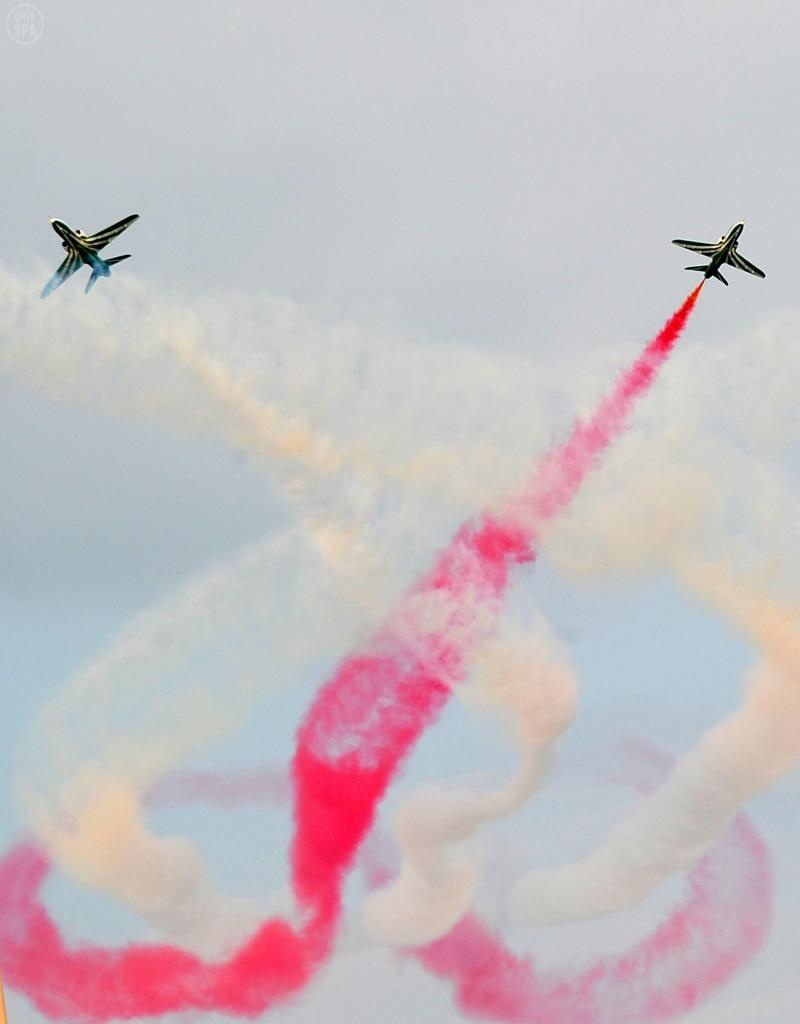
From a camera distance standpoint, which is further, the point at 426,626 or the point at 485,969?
the point at 485,969

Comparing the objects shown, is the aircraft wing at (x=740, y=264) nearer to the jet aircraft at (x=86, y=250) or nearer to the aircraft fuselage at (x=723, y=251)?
the aircraft fuselage at (x=723, y=251)

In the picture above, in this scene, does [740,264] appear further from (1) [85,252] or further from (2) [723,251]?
(1) [85,252]

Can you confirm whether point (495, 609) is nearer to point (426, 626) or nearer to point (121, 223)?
point (426, 626)

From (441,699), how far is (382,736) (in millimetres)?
2554

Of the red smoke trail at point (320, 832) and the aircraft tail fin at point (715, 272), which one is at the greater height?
the aircraft tail fin at point (715, 272)

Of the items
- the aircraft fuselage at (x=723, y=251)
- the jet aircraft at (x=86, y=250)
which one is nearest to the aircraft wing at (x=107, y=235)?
the jet aircraft at (x=86, y=250)

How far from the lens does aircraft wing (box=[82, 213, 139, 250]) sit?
58406 millimetres

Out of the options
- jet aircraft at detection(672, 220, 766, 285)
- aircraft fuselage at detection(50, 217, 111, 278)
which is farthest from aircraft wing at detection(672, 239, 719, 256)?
aircraft fuselage at detection(50, 217, 111, 278)

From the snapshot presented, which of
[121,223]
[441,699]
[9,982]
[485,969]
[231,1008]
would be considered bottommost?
[9,982]

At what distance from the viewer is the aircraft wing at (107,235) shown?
5841 centimetres

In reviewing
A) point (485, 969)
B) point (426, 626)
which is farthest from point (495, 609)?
point (485, 969)

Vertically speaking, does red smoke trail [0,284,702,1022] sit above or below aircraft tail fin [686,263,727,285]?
below

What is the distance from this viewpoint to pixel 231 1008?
6631 cm

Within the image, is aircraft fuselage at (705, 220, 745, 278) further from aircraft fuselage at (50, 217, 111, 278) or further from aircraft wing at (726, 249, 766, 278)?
aircraft fuselage at (50, 217, 111, 278)
